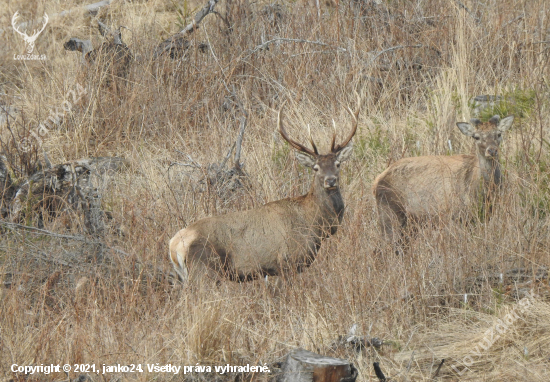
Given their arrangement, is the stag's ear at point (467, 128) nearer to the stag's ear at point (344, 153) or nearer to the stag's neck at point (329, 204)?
the stag's ear at point (344, 153)

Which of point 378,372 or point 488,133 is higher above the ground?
point 488,133

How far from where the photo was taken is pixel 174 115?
378 inches

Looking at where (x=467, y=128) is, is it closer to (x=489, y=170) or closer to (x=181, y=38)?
(x=489, y=170)

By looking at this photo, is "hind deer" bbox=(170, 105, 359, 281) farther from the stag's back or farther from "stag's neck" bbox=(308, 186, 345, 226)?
the stag's back

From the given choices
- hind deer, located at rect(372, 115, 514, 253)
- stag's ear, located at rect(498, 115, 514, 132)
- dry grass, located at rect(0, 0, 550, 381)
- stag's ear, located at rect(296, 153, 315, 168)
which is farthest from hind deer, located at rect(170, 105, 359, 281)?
stag's ear, located at rect(498, 115, 514, 132)

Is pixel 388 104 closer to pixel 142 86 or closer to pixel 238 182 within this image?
pixel 238 182

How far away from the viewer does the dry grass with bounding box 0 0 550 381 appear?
15.6 feet

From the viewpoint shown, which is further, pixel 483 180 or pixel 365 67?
pixel 365 67

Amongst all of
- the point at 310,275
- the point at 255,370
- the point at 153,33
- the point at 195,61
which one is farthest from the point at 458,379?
the point at 153,33

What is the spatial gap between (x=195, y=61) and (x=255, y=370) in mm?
6517

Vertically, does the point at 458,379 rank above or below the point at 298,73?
below

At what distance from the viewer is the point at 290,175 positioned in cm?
809

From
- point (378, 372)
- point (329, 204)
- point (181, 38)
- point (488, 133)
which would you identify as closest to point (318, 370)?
point (378, 372)

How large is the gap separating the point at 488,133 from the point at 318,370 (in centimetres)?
374
